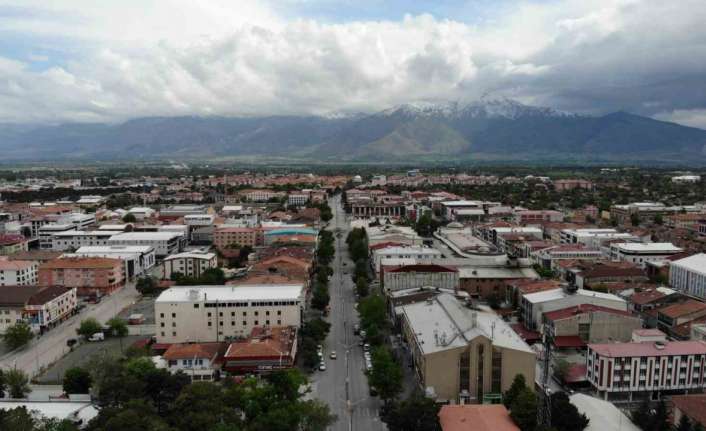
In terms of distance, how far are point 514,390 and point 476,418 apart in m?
2.03

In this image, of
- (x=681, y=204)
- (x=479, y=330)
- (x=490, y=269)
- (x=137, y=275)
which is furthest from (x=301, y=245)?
(x=681, y=204)

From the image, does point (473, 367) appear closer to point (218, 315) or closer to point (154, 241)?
point (218, 315)

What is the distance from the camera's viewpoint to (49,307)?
2820cm

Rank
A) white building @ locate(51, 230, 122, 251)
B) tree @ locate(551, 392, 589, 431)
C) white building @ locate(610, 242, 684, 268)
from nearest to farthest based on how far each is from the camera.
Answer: tree @ locate(551, 392, 589, 431) < white building @ locate(610, 242, 684, 268) < white building @ locate(51, 230, 122, 251)

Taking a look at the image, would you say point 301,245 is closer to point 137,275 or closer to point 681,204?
point 137,275

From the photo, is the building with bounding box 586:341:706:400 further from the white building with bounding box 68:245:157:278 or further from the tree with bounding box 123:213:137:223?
the tree with bounding box 123:213:137:223

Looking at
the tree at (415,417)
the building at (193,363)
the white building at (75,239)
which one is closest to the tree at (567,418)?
the tree at (415,417)

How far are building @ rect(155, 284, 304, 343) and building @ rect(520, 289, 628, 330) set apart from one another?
10.6m

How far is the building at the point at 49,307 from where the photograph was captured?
2752cm

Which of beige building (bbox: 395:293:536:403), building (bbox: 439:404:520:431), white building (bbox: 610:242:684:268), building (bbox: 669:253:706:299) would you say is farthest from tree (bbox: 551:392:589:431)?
white building (bbox: 610:242:684:268)

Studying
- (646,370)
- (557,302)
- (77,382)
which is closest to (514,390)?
(646,370)

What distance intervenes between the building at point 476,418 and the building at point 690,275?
2061 cm

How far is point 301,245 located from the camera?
42.9 meters

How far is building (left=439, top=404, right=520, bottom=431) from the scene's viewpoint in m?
16.0
